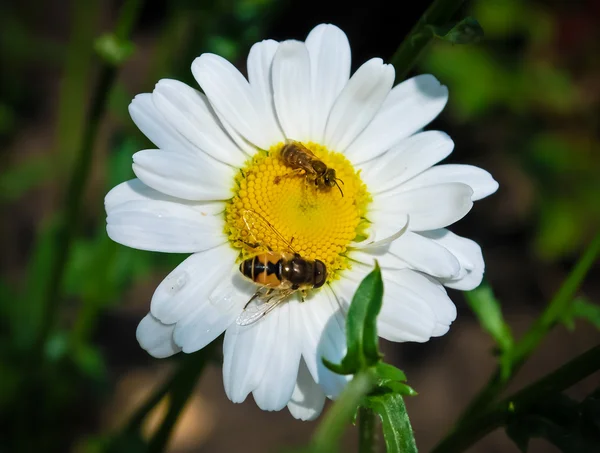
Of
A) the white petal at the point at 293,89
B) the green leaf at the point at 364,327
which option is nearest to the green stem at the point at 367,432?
the green leaf at the point at 364,327

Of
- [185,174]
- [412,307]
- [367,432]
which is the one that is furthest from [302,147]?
[367,432]

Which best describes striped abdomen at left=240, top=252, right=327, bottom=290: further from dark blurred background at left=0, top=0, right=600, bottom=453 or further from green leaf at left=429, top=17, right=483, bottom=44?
dark blurred background at left=0, top=0, right=600, bottom=453

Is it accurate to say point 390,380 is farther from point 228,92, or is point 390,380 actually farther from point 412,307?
point 228,92

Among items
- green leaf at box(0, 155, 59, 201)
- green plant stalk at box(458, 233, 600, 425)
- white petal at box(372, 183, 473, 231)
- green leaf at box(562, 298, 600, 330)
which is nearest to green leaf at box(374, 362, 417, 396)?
white petal at box(372, 183, 473, 231)

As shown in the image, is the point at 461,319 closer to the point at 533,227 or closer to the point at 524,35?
the point at 533,227

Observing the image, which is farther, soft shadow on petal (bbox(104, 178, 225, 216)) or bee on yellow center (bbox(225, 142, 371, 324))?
bee on yellow center (bbox(225, 142, 371, 324))

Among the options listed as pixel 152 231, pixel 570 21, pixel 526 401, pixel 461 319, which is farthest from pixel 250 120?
pixel 570 21

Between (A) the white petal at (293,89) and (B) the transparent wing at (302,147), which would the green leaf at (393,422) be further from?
(A) the white petal at (293,89)
